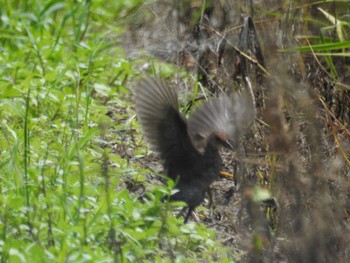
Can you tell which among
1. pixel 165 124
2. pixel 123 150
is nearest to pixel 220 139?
pixel 165 124

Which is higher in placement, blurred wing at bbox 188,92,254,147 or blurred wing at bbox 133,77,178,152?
blurred wing at bbox 133,77,178,152

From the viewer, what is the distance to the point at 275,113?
3.55 m

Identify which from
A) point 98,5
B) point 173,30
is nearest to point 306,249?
point 173,30

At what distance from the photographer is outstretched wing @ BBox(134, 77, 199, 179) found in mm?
5215

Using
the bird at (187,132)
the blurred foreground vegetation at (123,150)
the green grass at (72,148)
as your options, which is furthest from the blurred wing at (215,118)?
the green grass at (72,148)

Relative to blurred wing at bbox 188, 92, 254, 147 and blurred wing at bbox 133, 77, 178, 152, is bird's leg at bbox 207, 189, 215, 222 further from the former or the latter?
blurred wing at bbox 133, 77, 178, 152

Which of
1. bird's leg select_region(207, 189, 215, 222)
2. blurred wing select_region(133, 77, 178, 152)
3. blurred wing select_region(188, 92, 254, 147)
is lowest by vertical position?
bird's leg select_region(207, 189, 215, 222)

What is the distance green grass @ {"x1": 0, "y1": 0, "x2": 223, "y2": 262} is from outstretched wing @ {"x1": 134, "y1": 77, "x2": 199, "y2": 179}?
0.18 metres

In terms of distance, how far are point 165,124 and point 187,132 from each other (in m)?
0.16

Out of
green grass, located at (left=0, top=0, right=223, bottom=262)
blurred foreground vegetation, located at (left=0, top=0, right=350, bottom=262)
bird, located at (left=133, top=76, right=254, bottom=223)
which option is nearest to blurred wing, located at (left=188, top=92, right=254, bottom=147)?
bird, located at (left=133, top=76, right=254, bottom=223)

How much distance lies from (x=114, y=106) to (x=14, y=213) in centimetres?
282

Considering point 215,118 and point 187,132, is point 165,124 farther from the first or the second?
point 215,118

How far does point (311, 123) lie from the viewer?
3.66 meters

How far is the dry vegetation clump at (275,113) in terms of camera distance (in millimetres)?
3711
